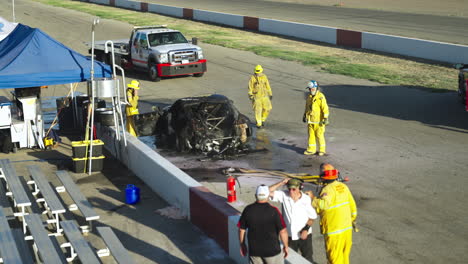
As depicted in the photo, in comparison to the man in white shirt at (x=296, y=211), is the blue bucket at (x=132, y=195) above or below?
below

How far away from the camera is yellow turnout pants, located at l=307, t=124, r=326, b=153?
1553 centimetres

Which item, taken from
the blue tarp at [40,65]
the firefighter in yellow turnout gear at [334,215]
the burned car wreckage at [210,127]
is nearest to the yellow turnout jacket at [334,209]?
the firefighter in yellow turnout gear at [334,215]

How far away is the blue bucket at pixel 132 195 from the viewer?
12461 millimetres

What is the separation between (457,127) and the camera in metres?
18.3

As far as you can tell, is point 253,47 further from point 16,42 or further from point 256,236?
point 256,236

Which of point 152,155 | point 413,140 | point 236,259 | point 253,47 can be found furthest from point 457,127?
point 253,47

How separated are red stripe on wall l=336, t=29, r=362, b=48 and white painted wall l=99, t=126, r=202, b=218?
65.7ft

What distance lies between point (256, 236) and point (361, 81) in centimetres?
1873

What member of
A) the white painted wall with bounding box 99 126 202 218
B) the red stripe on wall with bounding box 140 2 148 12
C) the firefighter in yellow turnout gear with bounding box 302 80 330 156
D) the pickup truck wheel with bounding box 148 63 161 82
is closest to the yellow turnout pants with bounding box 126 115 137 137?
the white painted wall with bounding box 99 126 202 218

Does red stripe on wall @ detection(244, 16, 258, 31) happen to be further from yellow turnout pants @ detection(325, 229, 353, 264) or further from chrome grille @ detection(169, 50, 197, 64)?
yellow turnout pants @ detection(325, 229, 353, 264)

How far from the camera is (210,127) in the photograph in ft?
52.9

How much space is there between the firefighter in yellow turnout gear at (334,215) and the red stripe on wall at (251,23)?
33.4 m

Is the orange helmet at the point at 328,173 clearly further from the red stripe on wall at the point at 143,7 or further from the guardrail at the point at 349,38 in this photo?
the red stripe on wall at the point at 143,7

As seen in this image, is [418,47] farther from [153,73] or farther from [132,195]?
[132,195]
